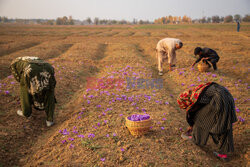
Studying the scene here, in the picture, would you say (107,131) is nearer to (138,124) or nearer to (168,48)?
(138,124)

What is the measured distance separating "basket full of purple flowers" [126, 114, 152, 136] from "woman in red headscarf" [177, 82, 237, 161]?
2.57ft

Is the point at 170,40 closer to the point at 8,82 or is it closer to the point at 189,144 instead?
the point at 189,144

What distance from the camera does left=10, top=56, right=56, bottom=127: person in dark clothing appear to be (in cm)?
433

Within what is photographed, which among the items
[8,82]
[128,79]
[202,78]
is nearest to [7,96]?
[8,82]

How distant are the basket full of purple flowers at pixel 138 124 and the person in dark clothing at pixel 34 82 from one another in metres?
2.20

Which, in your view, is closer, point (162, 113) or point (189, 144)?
point (189, 144)

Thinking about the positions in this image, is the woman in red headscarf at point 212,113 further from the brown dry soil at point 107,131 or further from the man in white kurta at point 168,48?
the man in white kurta at point 168,48

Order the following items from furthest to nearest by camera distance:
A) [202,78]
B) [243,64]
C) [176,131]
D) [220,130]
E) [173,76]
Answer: [243,64] → [173,76] → [202,78] → [176,131] → [220,130]

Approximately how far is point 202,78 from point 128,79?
3059 mm

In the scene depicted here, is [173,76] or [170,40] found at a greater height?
[170,40]

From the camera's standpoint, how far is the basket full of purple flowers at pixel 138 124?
3.64 m

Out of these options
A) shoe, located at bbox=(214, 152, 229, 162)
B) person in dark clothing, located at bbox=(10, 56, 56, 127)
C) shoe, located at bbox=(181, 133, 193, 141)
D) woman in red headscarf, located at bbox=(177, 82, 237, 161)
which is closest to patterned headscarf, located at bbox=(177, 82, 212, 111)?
woman in red headscarf, located at bbox=(177, 82, 237, 161)

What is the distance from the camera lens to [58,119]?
521 cm

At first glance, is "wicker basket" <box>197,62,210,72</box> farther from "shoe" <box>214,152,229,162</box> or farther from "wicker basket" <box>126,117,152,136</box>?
"wicker basket" <box>126,117,152,136</box>
